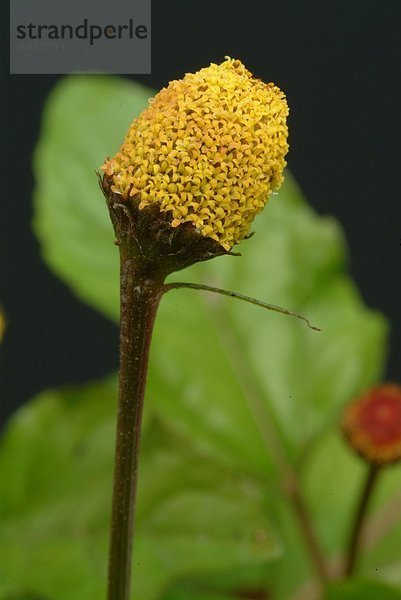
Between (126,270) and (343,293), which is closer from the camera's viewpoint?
(126,270)

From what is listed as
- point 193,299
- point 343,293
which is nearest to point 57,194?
point 193,299

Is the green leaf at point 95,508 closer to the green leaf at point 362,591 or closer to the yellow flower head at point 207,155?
the green leaf at point 362,591

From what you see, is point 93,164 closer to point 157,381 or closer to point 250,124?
point 157,381

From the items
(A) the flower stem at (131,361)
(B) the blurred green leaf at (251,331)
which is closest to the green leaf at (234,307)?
(B) the blurred green leaf at (251,331)

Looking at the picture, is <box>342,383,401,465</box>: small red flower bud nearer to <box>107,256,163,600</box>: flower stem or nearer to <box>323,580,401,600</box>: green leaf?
<box>323,580,401,600</box>: green leaf

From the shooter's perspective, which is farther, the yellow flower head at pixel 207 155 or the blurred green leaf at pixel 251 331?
the blurred green leaf at pixel 251 331

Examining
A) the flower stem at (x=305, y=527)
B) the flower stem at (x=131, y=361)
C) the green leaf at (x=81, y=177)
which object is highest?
the flower stem at (x=131, y=361)

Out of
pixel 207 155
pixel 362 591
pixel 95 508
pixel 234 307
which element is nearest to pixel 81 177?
pixel 234 307
